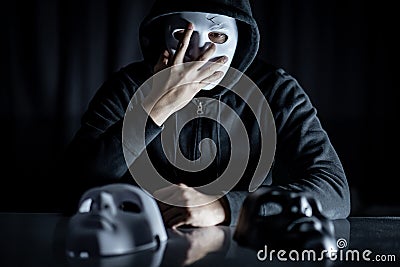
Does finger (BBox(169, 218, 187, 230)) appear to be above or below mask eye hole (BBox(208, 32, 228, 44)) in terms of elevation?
below

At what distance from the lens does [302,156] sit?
3.13ft

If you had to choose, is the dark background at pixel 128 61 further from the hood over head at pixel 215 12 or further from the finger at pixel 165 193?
the finger at pixel 165 193

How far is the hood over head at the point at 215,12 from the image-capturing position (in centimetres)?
92

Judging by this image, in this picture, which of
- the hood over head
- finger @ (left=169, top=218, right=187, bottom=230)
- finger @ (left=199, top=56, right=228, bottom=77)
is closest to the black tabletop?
finger @ (left=169, top=218, right=187, bottom=230)

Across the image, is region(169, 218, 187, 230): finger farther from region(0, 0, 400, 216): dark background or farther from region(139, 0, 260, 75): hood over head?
region(0, 0, 400, 216): dark background

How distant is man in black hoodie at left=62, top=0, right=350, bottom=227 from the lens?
86cm

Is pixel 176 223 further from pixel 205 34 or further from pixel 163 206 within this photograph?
pixel 205 34

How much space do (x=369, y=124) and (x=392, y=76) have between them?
0.12 metres

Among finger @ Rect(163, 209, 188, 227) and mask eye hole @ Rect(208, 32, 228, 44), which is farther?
mask eye hole @ Rect(208, 32, 228, 44)

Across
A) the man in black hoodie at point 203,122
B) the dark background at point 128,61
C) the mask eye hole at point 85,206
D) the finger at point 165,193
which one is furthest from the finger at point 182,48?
the dark background at point 128,61

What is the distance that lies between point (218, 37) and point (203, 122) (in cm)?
16

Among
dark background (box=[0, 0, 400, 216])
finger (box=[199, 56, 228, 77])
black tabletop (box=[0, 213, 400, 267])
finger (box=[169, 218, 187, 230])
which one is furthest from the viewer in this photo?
dark background (box=[0, 0, 400, 216])

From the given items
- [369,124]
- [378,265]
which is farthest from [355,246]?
[369,124]

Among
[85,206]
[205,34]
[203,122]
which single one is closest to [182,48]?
[205,34]
